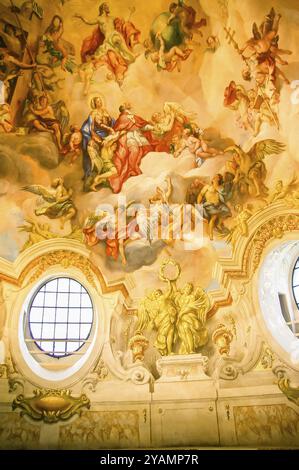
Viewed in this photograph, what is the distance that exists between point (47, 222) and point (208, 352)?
568 centimetres

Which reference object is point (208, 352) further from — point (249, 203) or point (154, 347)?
point (249, 203)

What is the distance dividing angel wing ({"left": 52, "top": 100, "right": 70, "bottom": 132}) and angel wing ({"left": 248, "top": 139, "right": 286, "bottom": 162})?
510 cm

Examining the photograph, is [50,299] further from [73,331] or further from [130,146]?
[130,146]

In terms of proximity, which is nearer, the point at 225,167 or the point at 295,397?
the point at 295,397

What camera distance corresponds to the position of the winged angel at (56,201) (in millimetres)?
15047

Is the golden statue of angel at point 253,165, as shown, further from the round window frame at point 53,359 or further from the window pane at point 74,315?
the window pane at point 74,315

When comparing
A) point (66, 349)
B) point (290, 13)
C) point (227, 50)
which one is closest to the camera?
point (290, 13)

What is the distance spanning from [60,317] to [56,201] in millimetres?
3279

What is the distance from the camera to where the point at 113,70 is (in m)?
14.7

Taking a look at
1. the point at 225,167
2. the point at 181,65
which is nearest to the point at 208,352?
the point at 225,167

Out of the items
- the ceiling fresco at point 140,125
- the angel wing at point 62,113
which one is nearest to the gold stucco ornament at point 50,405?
the ceiling fresco at point 140,125

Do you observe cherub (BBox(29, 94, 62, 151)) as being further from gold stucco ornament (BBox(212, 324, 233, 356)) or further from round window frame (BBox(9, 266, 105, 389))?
gold stucco ornament (BBox(212, 324, 233, 356))

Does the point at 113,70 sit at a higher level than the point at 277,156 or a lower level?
higher

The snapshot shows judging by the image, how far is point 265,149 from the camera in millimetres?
14297
